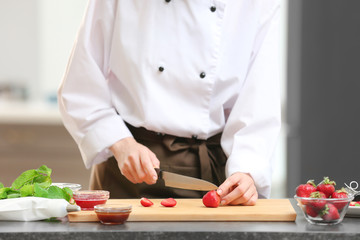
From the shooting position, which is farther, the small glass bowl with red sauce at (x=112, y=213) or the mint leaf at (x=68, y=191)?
the mint leaf at (x=68, y=191)

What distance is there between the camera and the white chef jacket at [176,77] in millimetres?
1816

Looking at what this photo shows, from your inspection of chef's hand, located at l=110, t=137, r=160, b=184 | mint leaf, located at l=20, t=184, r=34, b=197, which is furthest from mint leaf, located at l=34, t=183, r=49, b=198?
chef's hand, located at l=110, t=137, r=160, b=184

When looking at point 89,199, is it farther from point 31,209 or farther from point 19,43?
point 19,43

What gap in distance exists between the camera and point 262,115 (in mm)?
1835

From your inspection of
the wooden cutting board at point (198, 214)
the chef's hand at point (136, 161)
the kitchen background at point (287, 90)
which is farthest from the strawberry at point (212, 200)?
the kitchen background at point (287, 90)

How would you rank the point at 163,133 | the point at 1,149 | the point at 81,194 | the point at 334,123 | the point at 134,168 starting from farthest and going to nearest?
1. the point at 1,149
2. the point at 334,123
3. the point at 163,133
4. the point at 134,168
5. the point at 81,194

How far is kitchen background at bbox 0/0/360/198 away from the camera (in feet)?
11.8

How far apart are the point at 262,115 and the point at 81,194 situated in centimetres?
57

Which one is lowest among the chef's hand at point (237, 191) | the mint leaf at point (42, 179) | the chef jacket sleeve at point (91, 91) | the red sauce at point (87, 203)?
the chef's hand at point (237, 191)

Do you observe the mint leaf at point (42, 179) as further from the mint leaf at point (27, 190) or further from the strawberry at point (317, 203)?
the strawberry at point (317, 203)

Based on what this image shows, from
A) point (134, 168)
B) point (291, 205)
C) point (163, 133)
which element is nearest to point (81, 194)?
point (134, 168)

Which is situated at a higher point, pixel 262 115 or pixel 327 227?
pixel 262 115

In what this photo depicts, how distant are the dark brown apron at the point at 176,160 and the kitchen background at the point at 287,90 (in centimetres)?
178

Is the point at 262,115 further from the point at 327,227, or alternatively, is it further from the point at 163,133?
the point at 327,227
